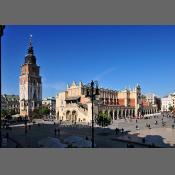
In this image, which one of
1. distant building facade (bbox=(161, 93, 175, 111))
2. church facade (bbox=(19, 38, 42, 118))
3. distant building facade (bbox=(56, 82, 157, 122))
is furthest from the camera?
distant building facade (bbox=(161, 93, 175, 111))

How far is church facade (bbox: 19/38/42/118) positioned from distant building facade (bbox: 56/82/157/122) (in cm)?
1168

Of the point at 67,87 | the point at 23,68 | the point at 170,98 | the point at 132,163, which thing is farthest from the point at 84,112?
the point at 170,98

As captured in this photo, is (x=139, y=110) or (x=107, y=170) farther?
(x=139, y=110)

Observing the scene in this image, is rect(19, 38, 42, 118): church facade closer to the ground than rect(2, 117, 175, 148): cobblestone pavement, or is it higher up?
higher up

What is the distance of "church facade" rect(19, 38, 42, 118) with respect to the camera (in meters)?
79.7

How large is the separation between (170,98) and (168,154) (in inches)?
4540

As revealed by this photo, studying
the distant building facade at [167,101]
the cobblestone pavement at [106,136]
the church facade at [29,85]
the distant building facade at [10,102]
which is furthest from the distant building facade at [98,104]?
the distant building facade at [167,101]

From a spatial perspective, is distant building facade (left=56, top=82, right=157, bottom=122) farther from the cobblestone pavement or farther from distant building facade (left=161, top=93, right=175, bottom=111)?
distant building facade (left=161, top=93, right=175, bottom=111)

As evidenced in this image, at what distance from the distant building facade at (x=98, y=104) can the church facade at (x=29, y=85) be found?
38.3 feet

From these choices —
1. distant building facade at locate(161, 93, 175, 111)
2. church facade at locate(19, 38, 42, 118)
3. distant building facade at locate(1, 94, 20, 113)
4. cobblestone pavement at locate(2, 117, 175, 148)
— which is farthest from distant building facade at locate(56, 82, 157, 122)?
distant building facade at locate(161, 93, 175, 111)

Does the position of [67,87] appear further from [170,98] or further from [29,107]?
[170,98]

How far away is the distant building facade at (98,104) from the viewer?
59.5 metres

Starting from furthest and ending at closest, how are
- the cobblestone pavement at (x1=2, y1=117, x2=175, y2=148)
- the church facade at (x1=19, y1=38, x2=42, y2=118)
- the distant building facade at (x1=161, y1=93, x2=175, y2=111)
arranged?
1. the distant building facade at (x1=161, y1=93, x2=175, y2=111)
2. the church facade at (x1=19, y1=38, x2=42, y2=118)
3. the cobblestone pavement at (x1=2, y1=117, x2=175, y2=148)

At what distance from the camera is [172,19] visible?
18531mm
